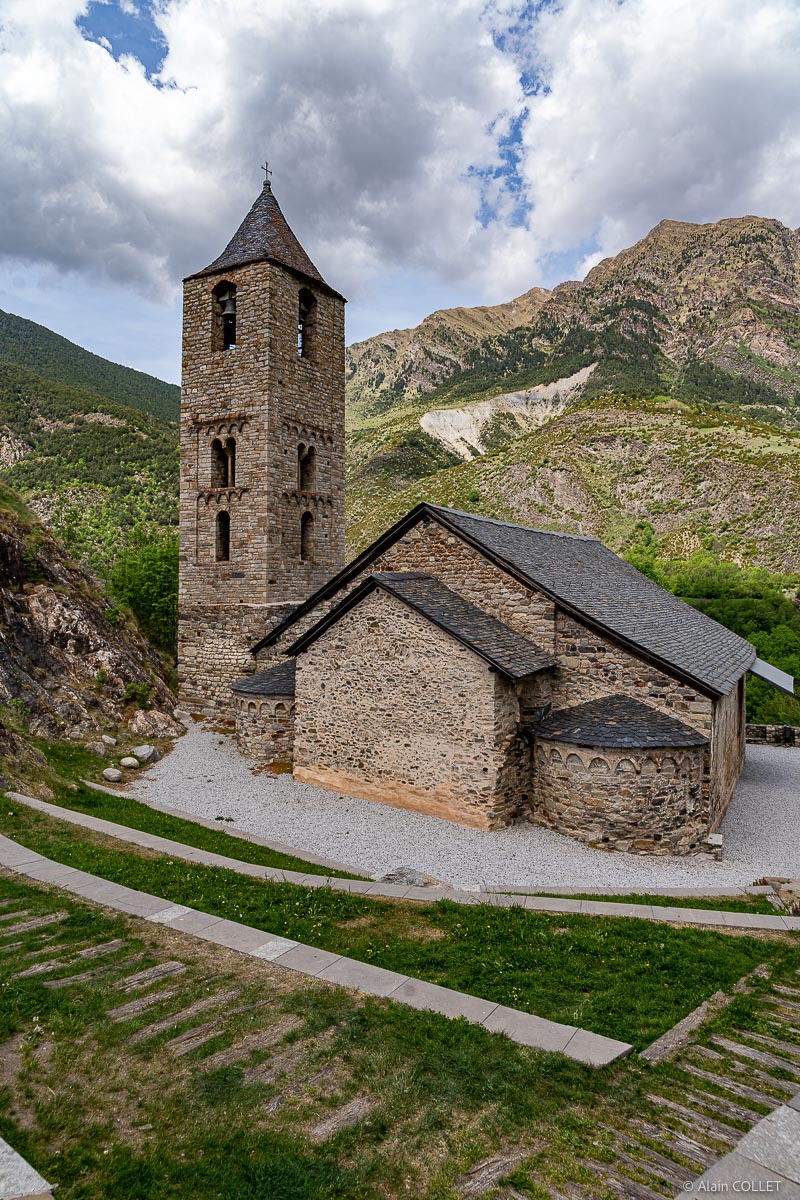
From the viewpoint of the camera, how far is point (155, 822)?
11312 millimetres

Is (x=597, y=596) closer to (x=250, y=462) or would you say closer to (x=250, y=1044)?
(x=250, y=462)

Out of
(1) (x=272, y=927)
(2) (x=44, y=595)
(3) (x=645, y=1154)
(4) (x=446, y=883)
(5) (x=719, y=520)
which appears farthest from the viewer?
Answer: (5) (x=719, y=520)

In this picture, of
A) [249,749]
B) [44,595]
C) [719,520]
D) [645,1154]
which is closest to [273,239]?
[44,595]

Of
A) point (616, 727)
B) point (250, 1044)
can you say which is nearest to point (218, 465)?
point (616, 727)

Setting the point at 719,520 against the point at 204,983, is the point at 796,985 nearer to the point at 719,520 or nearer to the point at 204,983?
the point at 204,983

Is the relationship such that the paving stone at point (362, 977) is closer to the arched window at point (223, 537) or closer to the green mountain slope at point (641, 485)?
the arched window at point (223, 537)

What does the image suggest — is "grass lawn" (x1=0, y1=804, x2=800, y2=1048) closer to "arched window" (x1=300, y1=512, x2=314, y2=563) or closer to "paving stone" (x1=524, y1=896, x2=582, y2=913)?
"paving stone" (x1=524, y1=896, x2=582, y2=913)

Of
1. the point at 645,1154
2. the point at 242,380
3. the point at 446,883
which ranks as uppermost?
the point at 242,380

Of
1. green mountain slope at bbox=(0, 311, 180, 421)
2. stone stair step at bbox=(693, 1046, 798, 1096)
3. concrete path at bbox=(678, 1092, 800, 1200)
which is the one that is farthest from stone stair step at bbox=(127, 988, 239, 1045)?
green mountain slope at bbox=(0, 311, 180, 421)

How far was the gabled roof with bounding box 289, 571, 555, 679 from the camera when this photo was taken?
38.5 ft

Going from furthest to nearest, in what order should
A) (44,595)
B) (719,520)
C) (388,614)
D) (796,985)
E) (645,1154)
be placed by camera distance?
(719,520), (44,595), (388,614), (796,985), (645,1154)

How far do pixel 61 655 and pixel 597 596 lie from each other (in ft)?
45.6

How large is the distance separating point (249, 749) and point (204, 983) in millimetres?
11488

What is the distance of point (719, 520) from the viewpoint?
58.5 meters
